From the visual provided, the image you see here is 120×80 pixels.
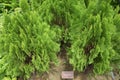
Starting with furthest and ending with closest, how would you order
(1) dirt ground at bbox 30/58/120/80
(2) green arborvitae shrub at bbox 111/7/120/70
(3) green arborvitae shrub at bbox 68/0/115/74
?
(1) dirt ground at bbox 30/58/120/80
(2) green arborvitae shrub at bbox 111/7/120/70
(3) green arborvitae shrub at bbox 68/0/115/74

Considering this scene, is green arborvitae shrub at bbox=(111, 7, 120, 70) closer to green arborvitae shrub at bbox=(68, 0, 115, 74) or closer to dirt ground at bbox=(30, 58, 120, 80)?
green arborvitae shrub at bbox=(68, 0, 115, 74)

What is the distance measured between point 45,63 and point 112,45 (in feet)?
2.82

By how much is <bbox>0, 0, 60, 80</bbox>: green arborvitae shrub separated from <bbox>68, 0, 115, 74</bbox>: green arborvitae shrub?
27 cm

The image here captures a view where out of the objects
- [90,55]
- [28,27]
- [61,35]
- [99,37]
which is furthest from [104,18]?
[28,27]

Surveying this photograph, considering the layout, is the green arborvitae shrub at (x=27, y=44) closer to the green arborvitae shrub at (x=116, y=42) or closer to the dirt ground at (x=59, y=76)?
the dirt ground at (x=59, y=76)

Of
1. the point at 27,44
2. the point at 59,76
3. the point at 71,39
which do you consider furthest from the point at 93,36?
the point at 27,44

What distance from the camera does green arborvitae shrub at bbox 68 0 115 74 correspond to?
2662 millimetres

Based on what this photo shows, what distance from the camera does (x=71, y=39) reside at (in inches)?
114

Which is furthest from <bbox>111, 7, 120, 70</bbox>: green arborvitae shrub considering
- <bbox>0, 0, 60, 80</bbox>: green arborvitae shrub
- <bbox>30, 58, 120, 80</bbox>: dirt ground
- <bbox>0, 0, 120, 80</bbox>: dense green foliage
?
<bbox>0, 0, 60, 80</bbox>: green arborvitae shrub

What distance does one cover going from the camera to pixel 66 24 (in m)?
3.13

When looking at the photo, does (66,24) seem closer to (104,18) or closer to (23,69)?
(104,18)

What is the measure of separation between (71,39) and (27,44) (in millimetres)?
580

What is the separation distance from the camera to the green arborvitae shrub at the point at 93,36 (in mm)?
2662

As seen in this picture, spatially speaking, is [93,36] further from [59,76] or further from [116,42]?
[59,76]
